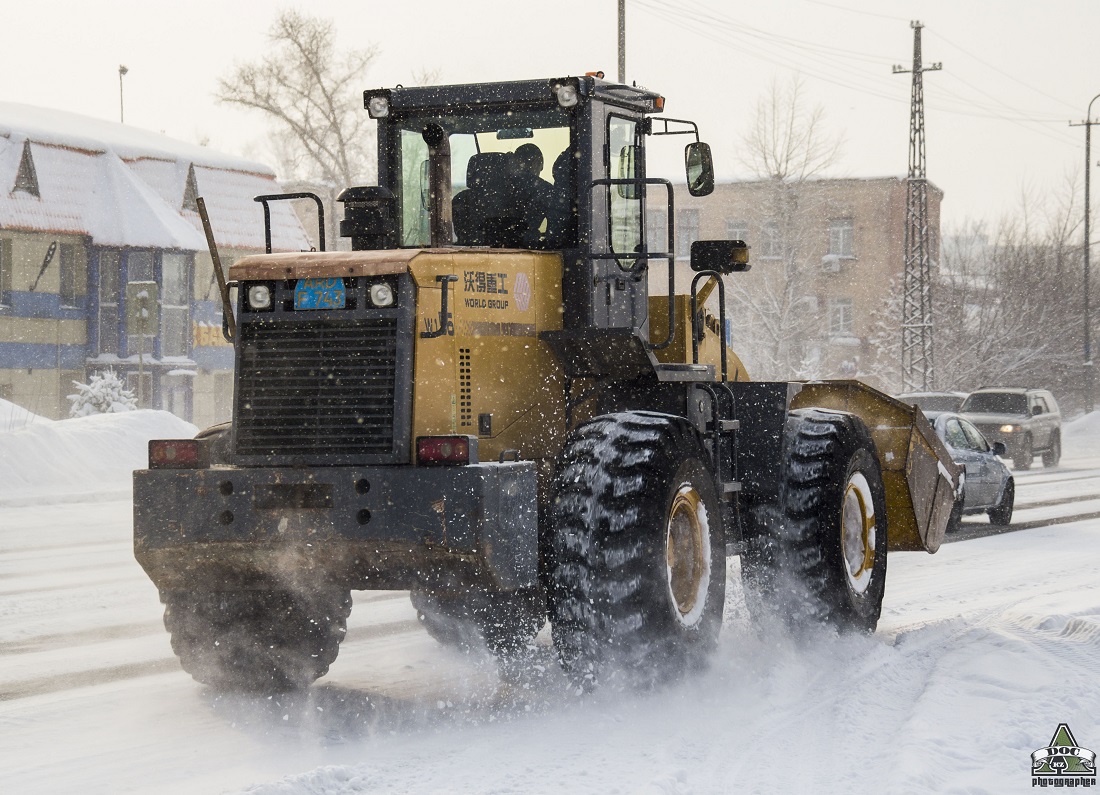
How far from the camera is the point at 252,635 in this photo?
8367 millimetres

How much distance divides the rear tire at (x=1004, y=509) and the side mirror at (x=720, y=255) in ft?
35.7

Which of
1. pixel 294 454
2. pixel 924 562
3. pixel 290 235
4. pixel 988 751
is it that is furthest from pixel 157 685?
pixel 290 235

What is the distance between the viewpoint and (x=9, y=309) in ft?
126

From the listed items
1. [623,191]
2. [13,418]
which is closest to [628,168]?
[623,191]

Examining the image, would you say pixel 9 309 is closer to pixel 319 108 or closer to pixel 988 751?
pixel 319 108

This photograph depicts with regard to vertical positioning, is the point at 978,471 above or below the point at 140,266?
below

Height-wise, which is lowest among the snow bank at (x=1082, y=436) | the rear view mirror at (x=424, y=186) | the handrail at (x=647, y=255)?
the snow bank at (x=1082, y=436)

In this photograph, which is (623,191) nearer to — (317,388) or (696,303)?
(696,303)

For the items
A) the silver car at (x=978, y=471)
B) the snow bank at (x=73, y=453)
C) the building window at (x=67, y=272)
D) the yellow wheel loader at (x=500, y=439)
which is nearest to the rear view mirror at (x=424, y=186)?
the yellow wheel loader at (x=500, y=439)

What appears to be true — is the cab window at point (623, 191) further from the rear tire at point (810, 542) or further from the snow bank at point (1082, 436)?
the snow bank at point (1082, 436)

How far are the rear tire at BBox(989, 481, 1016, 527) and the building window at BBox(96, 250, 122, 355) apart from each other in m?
27.1

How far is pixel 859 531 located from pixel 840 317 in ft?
177

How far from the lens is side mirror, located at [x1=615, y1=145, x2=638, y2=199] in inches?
351

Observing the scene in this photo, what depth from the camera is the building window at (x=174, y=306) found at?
42.4 metres
